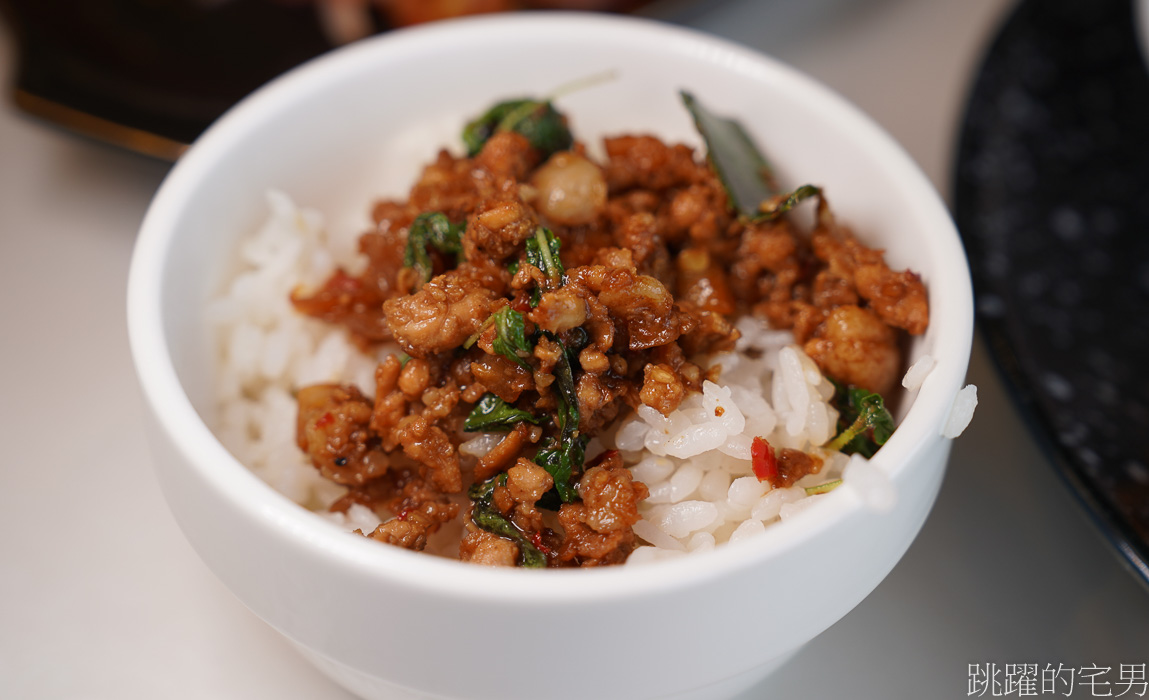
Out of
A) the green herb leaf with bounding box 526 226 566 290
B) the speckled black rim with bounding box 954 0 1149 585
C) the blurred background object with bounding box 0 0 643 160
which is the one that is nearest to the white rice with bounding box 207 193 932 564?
the green herb leaf with bounding box 526 226 566 290

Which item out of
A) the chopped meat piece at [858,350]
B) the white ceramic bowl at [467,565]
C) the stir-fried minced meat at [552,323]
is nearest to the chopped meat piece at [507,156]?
the stir-fried minced meat at [552,323]

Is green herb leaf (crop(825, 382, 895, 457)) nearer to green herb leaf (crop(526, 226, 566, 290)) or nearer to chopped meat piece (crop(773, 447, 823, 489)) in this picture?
chopped meat piece (crop(773, 447, 823, 489))

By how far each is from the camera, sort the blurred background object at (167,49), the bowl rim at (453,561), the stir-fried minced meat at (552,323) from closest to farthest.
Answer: the bowl rim at (453,561) → the stir-fried minced meat at (552,323) → the blurred background object at (167,49)

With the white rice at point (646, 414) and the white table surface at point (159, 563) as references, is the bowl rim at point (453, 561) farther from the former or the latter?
the white table surface at point (159, 563)

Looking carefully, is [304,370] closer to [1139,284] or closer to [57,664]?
[57,664]

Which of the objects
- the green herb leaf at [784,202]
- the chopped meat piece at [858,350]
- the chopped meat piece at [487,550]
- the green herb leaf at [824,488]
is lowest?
the chopped meat piece at [487,550]

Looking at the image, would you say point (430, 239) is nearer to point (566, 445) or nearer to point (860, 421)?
point (566, 445)

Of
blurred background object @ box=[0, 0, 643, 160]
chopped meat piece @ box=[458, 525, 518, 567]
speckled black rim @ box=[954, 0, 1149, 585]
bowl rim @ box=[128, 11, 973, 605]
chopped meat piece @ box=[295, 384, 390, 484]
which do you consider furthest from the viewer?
blurred background object @ box=[0, 0, 643, 160]

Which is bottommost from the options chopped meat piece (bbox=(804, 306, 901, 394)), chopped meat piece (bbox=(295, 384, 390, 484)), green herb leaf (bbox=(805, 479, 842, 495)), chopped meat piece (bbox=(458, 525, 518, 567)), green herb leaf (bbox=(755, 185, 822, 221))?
chopped meat piece (bbox=(295, 384, 390, 484))

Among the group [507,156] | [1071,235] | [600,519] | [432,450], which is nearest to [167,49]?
[507,156]
